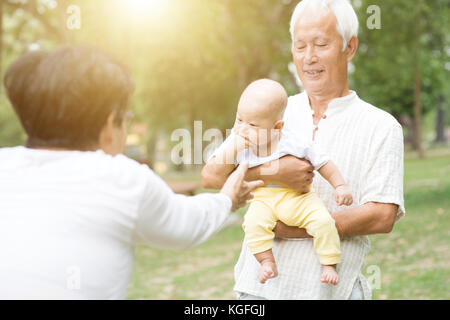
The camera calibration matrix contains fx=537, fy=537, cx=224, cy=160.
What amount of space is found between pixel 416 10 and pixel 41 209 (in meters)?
14.0

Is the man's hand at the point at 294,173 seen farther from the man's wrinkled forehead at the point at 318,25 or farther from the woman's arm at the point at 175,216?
the man's wrinkled forehead at the point at 318,25

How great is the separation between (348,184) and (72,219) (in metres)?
1.39

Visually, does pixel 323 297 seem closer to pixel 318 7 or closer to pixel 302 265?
pixel 302 265

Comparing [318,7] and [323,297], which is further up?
[318,7]

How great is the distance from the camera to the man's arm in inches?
102

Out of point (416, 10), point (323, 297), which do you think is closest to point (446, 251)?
point (416, 10)

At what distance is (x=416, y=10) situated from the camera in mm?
14125

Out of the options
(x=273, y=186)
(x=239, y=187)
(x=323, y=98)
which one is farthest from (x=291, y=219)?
(x=323, y=98)

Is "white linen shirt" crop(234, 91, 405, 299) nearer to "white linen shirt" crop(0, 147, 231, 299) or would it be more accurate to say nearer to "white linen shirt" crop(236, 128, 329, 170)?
"white linen shirt" crop(236, 128, 329, 170)

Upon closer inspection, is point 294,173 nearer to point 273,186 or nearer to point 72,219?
point 273,186

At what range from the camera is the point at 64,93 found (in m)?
2.06

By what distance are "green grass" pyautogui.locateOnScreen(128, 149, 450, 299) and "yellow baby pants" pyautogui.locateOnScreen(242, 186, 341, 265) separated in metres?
5.51

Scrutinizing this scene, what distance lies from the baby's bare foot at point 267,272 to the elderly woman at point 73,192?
594mm

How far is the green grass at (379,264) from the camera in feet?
27.7
